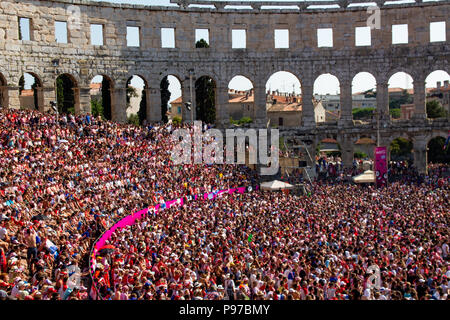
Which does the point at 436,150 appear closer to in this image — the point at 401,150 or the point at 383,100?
the point at 401,150

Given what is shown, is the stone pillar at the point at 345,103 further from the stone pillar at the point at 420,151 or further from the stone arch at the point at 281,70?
the stone pillar at the point at 420,151

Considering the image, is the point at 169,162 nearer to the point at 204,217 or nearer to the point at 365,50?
the point at 204,217

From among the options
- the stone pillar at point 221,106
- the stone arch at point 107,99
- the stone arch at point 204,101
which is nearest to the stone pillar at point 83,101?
the stone arch at point 107,99

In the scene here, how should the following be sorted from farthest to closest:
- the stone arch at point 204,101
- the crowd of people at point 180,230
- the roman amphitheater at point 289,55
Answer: the stone arch at point 204,101, the roman amphitheater at point 289,55, the crowd of people at point 180,230

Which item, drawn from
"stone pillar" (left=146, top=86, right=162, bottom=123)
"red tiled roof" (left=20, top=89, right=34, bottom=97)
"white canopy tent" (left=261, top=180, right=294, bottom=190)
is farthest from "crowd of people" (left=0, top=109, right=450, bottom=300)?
"red tiled roof" (left=20, top=89, right=34, bottom=97)

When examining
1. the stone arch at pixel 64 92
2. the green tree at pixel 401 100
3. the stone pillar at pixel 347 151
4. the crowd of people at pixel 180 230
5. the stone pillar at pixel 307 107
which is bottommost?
the crowd of people at pixel 180 230

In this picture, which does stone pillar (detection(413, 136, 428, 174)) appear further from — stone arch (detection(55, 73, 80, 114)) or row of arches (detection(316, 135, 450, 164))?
stone arch (detection(55, 73, 80, 114))
